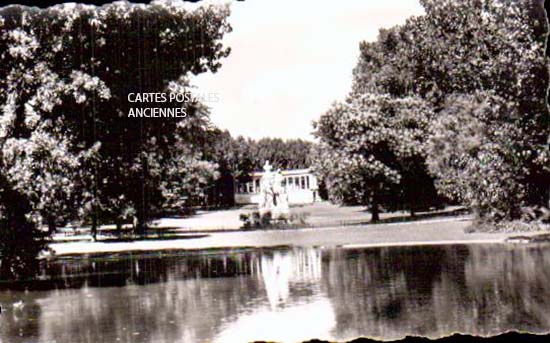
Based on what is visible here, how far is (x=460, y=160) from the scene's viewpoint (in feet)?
35.9

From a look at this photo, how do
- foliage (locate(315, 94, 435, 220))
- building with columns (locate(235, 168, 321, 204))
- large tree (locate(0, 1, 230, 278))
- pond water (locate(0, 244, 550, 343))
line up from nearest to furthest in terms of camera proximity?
pond water (locate(0, 244, 550, 343))
large tree (locate(0, 1, 230, 278))
foliage (locate(315, 94, 435, 220))
building with columns (locate(235, 168, 321, 204))

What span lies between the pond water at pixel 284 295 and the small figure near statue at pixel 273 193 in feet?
3.59

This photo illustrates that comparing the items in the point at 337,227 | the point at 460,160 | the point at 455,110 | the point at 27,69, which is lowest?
the point at 337,227

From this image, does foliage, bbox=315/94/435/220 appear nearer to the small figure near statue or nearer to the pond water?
the small figure near statue

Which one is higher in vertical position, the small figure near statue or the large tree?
the large tree

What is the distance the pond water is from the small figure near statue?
3.59 ft

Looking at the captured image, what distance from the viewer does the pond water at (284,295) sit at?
9.10m

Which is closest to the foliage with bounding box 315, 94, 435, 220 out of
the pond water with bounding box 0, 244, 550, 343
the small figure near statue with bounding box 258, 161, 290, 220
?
the small figure near statue with bounding box 258, 161, 290, 220

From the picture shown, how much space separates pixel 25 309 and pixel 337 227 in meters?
5.21

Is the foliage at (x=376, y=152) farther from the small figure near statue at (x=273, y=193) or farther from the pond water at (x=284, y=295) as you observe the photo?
the pond water at (x=284, y=295)

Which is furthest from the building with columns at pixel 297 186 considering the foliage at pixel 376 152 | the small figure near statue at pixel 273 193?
the foliage at pixel 376 152

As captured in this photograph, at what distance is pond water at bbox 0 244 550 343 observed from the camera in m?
9.10

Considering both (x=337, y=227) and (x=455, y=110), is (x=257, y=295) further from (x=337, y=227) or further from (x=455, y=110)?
(x=455, y=110)

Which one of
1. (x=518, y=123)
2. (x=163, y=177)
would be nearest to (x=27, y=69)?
(x=163, y=177)
